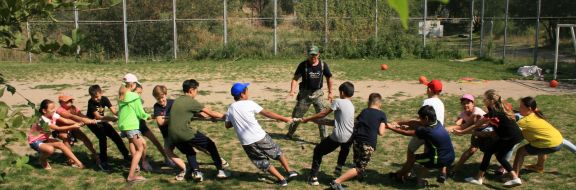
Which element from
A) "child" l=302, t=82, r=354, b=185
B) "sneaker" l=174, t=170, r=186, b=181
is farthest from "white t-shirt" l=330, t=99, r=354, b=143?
"sneaker" l=174, t=170, r=186, b=181

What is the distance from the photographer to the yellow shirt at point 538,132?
720 cm

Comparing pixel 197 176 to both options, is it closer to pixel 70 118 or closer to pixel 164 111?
pixel 164 111

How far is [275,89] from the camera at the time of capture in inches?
634

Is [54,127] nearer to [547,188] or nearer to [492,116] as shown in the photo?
[492,116]

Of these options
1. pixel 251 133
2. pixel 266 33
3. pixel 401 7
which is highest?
pixel 266 33

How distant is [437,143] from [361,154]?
93 cm

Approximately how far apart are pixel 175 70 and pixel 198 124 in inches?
389

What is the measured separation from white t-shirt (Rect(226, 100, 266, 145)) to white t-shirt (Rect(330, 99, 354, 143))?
944mm

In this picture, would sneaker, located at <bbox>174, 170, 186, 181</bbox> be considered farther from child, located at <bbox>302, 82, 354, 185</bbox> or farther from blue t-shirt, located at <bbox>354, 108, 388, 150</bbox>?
blue t-shirt, located at <bbox>354, 108, 388, 150</bbox>

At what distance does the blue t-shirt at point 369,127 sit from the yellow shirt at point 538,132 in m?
1.92

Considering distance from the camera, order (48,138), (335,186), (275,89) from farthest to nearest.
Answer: (275,89), (48,138), (335,186)

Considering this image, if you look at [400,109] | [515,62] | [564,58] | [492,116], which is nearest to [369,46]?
[515,62]

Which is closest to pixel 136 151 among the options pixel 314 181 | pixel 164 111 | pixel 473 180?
pixel 164 111

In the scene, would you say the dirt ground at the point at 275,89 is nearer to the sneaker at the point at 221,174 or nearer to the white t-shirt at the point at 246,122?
the sneaker at the point at 221,174
